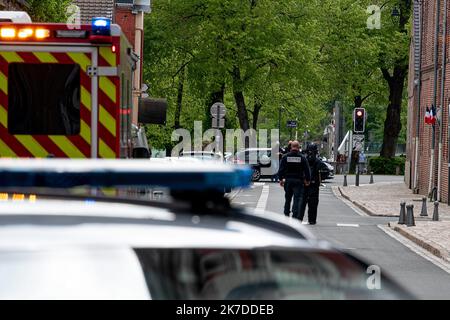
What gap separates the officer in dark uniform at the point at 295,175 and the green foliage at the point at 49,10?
10289 mm

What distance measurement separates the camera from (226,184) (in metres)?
2.74

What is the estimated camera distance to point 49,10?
31297mm

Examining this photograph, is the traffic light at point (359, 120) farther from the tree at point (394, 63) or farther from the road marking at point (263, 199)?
the tree at point (394, 63)

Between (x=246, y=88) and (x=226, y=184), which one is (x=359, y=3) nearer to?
(x=246, y=88)

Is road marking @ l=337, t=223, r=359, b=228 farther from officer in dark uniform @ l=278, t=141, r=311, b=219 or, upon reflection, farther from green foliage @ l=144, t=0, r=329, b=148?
green foliage @ l=144, t=0, r=329, b=148

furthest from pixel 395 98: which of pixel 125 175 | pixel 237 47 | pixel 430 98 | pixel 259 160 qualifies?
pixel 125 175

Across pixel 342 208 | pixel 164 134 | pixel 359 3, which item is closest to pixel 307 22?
pixel 359 3

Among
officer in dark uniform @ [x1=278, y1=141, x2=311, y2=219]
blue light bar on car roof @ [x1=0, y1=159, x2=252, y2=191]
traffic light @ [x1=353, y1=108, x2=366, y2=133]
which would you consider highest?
traffic light @ [x1=353, y1=108, x2=366, y2=133]

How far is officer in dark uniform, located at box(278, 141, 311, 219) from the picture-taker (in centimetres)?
2319

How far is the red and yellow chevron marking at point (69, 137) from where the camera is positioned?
10797mm

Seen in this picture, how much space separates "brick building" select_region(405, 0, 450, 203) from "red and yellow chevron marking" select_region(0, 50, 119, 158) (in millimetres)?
26219

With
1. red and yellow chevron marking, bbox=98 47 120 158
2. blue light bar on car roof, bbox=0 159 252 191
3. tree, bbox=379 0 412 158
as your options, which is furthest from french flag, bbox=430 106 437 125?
blue light bar on car roof, bbox=0 159 252 191

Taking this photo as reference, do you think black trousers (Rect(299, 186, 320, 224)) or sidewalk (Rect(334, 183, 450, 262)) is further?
black trousers (Rect(299, 186, 320, 224))

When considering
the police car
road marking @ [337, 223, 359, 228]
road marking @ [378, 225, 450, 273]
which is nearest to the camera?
the police car
